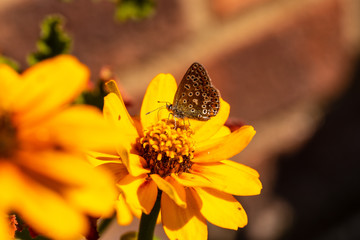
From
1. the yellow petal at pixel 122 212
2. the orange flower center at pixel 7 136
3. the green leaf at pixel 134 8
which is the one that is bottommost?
the yellow petal at pixel 122 212

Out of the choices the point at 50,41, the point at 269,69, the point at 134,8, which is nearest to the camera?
the point at 50,41

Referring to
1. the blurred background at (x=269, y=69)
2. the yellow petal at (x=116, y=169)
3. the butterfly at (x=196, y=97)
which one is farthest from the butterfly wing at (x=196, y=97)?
the blurred background at (x=269, y=69)

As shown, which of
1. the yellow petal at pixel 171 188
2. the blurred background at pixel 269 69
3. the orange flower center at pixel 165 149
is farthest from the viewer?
the blurred background at pixel 269 69

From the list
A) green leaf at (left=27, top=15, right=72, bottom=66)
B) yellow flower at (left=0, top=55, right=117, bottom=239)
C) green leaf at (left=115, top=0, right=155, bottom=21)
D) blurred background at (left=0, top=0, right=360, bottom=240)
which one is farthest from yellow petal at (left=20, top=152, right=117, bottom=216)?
blurred background at (left=0, top=0, right=360, bottom=240)

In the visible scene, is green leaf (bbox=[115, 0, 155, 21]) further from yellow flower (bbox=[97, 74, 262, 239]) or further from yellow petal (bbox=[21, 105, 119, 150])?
yellow petal (bbox=[21, 105, 119, 150])

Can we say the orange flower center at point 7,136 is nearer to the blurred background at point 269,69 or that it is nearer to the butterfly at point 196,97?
the butterfly at point 196,97

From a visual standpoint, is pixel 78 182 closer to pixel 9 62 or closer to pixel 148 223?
pixel 148 223

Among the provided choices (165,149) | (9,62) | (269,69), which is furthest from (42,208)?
(269,69)

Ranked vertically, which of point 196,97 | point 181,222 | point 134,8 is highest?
point 134,8

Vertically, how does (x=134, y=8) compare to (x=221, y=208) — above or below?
above
